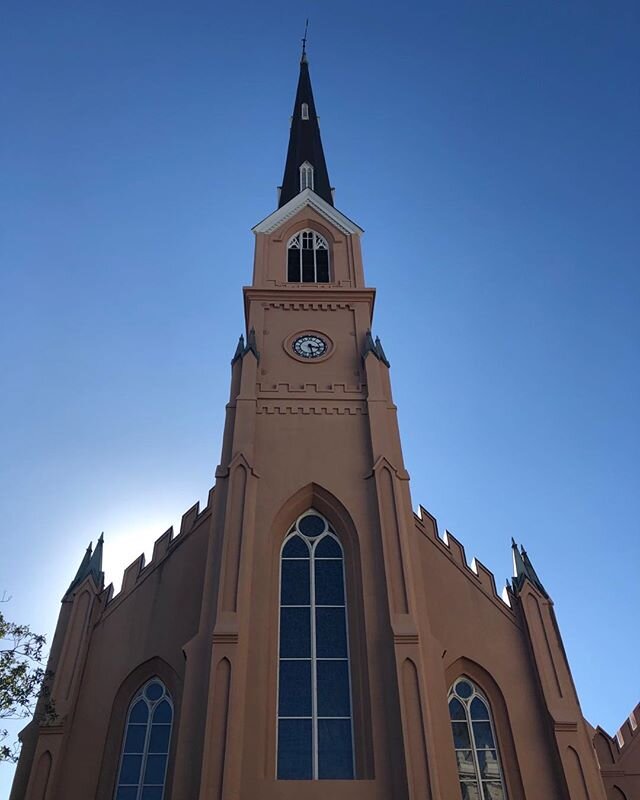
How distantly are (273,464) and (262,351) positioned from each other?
423cm

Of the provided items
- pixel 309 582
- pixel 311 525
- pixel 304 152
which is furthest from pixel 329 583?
pixel 304 152

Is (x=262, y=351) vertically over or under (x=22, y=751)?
over

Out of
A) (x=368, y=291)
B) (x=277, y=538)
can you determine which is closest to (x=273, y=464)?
(x=277, y=538)

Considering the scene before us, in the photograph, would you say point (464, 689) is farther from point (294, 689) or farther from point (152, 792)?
point (152, 792)

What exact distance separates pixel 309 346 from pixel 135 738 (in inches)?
410

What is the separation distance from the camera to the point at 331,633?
14508 mm

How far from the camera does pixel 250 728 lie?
12836mm

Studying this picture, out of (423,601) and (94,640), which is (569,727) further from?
(94,640)

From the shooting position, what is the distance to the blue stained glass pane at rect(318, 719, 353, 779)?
1273 centimetres

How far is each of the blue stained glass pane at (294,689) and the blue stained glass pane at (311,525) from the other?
292 centimetres

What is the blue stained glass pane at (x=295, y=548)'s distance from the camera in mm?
15750

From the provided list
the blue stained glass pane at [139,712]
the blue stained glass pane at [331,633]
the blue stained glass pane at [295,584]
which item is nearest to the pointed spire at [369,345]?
the blue stained glass pane at [295,584]

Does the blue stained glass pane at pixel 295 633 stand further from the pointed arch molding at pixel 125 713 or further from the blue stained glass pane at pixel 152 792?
the blue stained glass pane at pixel 152 792

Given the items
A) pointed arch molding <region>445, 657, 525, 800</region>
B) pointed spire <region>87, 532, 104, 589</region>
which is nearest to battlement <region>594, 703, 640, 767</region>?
pointed arch molding <region>445, 657, 525, 800</region>
